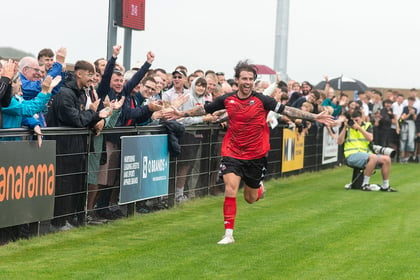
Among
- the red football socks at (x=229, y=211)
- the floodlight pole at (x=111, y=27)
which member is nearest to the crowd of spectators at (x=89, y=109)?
the floodlight pole at (x=111, y=27)

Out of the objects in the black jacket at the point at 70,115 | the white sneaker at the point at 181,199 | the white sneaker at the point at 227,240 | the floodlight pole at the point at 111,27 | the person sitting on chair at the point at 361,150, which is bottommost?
the white sneaker at the point at 181,199

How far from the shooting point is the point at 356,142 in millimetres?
20594

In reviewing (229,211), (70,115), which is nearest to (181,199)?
(229,211)

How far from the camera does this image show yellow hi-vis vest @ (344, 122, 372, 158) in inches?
808

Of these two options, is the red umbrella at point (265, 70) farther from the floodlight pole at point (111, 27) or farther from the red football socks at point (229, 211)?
the red football socks at point (229, 211)

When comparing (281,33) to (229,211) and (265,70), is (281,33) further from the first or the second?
(229,211)

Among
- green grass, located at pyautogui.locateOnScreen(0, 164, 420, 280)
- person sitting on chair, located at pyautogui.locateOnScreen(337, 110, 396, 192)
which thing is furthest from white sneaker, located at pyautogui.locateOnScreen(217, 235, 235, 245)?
person sitting on chair, located at pyautogui.locateOnScreen(337, 110, 396, 192)

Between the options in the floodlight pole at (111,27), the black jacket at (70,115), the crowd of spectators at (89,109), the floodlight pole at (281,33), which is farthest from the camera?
the floodlight pole at (281,33)

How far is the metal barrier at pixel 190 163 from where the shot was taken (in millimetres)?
11742

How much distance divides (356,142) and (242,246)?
9641 mm

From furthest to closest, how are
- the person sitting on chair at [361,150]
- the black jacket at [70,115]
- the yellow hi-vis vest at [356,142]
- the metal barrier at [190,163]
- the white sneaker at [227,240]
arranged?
the yellow hi-vis vest at [356,142] < the person sitting on chair at [361,150] < the black jacket at [70,115] < the metal barrier at [190,163] < the white sneaker at [227,240]

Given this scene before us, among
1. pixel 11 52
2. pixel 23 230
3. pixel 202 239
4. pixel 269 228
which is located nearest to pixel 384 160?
pixel 269 228

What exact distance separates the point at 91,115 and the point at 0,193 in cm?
221

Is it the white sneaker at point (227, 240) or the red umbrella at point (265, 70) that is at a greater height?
the red umbrella at point (265, 70)
